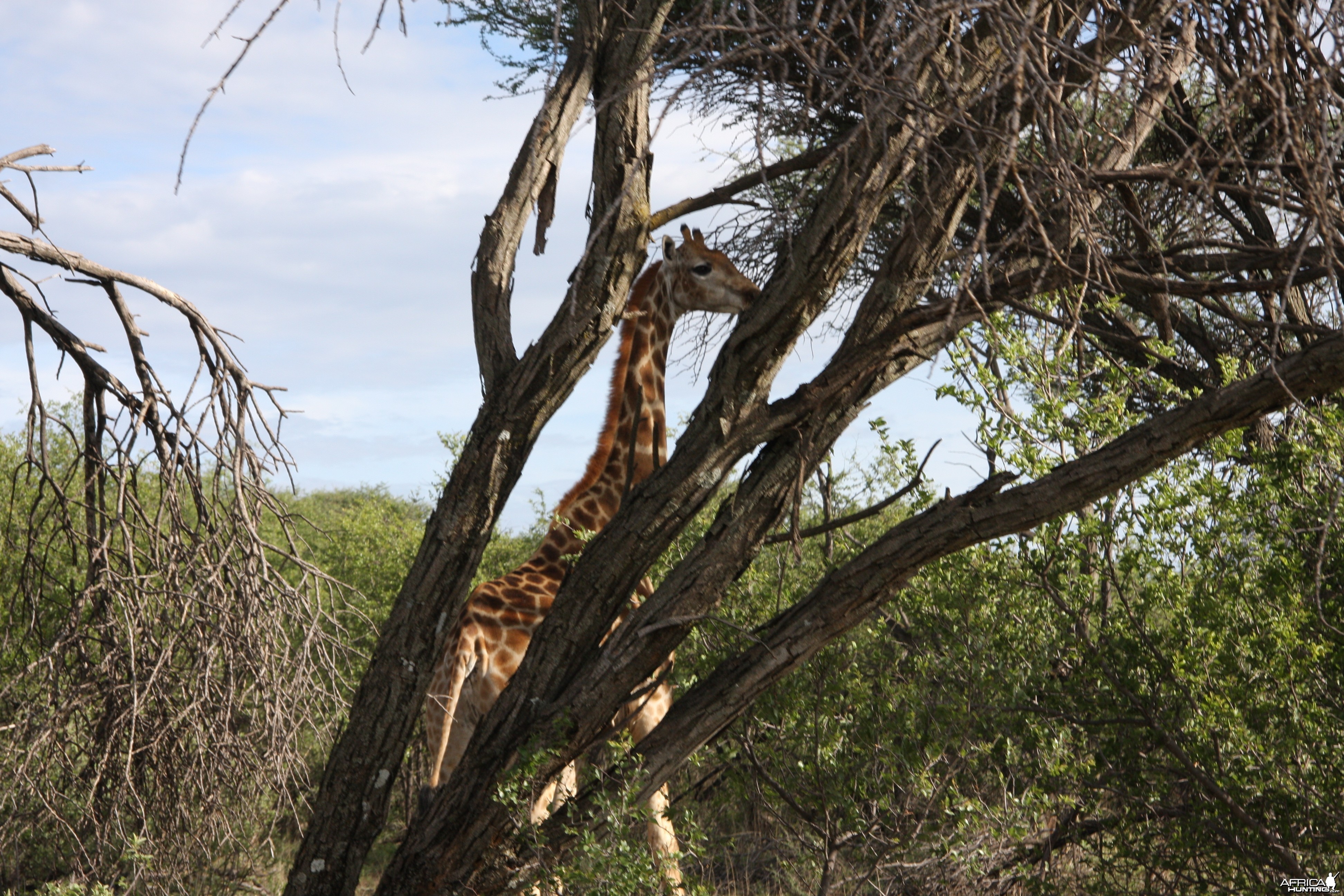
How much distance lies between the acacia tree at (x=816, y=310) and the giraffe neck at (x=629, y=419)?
84 centimetres

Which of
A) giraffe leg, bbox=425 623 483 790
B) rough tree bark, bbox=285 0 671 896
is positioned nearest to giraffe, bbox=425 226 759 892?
giraffe leg, bbox=425 623 483 790

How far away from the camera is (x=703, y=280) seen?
5.82 m

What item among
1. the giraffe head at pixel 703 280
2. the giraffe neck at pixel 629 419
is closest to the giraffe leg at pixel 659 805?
the giraffe neck at pixel 629 419

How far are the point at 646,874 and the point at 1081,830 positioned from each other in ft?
7.37

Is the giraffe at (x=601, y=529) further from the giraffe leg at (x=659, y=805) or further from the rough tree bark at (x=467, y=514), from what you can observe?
the rough tree bark at (x=467, y=514)

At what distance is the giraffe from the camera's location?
4.84 meters

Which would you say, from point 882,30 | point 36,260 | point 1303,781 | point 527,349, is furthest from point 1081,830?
point 36,260

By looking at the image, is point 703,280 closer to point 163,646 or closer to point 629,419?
point 629,419

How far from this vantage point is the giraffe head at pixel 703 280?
5.80 meters

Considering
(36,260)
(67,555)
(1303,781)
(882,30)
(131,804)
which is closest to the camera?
(882,30)

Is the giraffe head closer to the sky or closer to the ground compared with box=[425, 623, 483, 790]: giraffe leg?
closer to the sky

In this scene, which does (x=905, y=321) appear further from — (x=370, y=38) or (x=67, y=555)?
(x=67, y=555)

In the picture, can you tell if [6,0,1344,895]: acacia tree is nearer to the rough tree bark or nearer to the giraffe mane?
the rough tree bark

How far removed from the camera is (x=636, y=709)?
4.32 m
